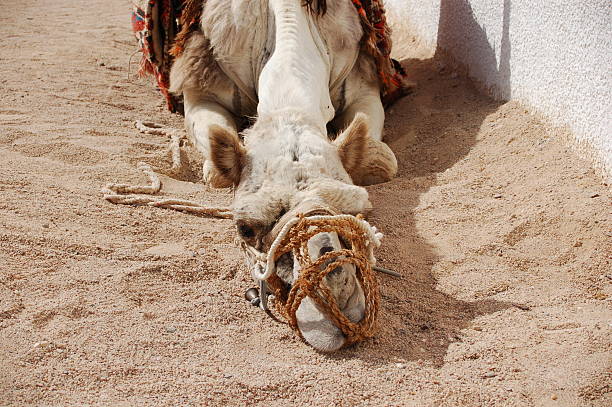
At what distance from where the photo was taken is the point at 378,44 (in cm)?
493

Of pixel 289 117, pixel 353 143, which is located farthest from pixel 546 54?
pixel 289 117

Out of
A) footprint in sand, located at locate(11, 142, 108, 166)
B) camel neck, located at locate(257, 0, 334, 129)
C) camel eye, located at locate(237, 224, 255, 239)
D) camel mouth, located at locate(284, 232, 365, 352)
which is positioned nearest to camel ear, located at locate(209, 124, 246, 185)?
camel neck, located at locate(257, 0, 334, 129)

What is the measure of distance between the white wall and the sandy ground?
146mm

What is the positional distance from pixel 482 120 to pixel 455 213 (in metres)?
1.26

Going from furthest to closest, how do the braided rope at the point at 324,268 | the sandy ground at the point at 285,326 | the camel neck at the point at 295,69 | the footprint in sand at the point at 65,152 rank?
the footprint in sand at the point at 65,152 < the camel neck at the point at 295,69 < the braided rope at the point at 324,268 < the sandy ground at the point at 285,326

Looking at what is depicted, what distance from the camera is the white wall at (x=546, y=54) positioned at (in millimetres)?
3523

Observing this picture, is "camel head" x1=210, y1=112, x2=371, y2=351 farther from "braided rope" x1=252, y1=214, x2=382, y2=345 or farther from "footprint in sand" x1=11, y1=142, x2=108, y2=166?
"footprint in sand" x1=11, y1=142, x2=108, y2=166

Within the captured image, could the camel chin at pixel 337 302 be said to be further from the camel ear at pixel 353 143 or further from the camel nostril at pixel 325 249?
the camel ear at pixel 353 143

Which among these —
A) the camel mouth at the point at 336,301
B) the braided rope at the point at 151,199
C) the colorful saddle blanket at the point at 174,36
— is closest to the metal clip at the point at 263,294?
the camel mouth at the point at 336,301

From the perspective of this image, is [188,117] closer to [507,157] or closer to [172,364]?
[507,157]

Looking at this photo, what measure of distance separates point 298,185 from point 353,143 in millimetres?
486

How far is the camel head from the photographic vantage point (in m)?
2.43

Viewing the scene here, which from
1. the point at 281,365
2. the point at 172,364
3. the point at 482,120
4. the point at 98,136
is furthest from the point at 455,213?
the point at 98,136

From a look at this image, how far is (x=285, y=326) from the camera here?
103 inches
